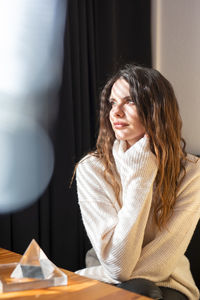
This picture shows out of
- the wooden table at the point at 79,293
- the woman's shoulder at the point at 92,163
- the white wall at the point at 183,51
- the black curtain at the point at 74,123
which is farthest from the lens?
the white wall at the point at 183,51

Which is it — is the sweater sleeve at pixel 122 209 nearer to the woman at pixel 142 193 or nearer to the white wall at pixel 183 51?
the woman at pixel 142 193

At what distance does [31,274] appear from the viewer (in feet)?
3.21

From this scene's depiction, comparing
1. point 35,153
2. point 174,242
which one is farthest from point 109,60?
point 174,242

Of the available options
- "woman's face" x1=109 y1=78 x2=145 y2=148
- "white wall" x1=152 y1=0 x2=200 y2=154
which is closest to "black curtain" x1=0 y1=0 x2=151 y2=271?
"white wall" x1=152 y1=0 x2=200 y2=154

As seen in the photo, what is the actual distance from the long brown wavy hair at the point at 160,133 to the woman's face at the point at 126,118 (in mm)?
25

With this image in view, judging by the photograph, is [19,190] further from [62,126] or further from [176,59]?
[176,59]

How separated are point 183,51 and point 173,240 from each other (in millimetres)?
1281

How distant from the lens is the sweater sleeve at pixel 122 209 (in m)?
1.37

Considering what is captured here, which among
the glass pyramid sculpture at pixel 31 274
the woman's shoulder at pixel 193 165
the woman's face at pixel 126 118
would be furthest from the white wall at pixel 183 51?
the glass pyramid sculpture at pixel 31 274

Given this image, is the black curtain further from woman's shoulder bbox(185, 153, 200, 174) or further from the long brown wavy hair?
woman's shoulder bbox(185, 153, 200, 174)

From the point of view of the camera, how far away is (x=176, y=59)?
240cm

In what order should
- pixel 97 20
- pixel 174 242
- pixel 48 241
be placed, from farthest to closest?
pixel 97 20 → pixel 48 241 → pixel 174 242

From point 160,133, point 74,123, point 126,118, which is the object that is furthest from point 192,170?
point 74,123

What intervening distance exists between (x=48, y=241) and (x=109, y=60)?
3.45 ft
